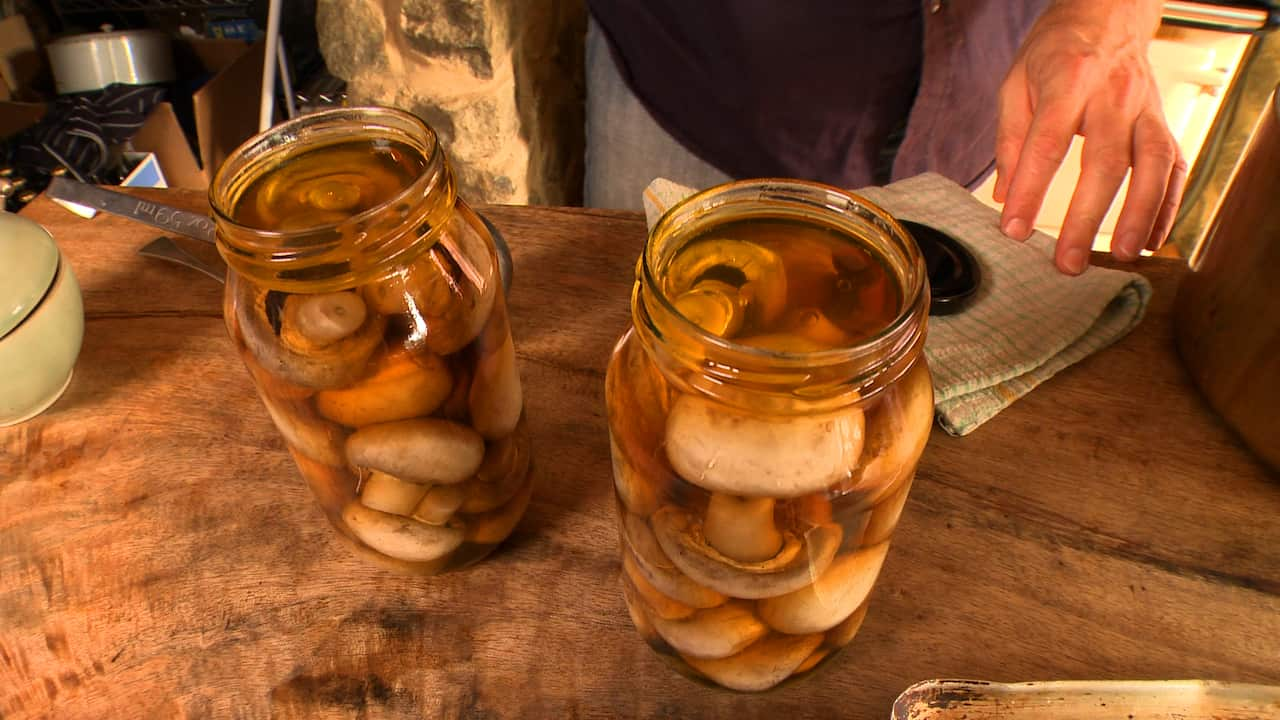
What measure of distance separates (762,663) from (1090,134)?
1.14ft

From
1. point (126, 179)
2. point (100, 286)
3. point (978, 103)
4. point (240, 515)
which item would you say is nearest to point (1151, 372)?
point (978, 103)

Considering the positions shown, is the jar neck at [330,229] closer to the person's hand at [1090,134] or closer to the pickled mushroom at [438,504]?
the pickled mushroom at [438,504]

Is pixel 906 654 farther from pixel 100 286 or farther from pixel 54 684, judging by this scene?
pixel 100 286

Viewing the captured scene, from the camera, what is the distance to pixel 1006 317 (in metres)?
0.46

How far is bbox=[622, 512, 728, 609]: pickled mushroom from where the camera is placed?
0.88 ft

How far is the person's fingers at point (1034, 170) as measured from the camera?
1.45ft

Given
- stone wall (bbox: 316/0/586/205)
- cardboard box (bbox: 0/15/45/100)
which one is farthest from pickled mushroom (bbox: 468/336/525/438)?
cardboard box (bbox: 0/15/45/100)

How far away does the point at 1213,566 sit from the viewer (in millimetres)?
361

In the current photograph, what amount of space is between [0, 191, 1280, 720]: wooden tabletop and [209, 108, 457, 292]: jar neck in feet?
0.50

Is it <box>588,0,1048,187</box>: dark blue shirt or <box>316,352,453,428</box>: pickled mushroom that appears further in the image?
<box>588,0,1048,187</box>: dark blue shirt

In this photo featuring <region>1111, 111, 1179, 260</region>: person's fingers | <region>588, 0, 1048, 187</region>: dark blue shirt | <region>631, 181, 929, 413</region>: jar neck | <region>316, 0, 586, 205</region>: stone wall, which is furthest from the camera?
<region>316, 0, 586, 205</region>: stone wall

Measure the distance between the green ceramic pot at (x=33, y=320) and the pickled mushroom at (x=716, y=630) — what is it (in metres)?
0.32

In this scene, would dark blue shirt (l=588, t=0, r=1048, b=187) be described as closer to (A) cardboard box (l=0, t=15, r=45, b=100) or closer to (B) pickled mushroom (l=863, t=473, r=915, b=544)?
(B) pickled mushroom (l=863, t=473, r=915, b=544)

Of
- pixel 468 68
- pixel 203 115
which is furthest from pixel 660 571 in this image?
pixel 203 115
